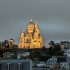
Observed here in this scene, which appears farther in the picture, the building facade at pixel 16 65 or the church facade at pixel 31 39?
the church facade at pixel 31 39

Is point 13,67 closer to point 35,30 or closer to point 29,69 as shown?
point 29,69

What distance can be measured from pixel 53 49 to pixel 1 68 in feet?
335

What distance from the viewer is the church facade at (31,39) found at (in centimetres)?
13212

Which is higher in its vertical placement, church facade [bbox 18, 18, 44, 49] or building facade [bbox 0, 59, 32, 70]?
church facade [bbox 18, 18, 44, 49]

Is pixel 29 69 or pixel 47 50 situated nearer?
pixel 29 69

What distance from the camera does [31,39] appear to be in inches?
5290

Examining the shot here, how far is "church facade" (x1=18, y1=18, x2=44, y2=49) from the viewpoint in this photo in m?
132

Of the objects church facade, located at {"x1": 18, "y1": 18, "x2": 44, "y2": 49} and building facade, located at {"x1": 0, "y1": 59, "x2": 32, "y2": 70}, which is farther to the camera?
church facade, located at {"x1": 18, "y1": 18, "x2": 44, "y2": 49}

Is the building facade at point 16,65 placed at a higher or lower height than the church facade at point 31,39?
lower

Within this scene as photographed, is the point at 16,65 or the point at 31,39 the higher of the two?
the point at 31,39

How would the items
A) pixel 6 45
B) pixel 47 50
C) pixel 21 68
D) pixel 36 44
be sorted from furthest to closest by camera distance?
pixel 6 45, pixel 36 44, pixel 47 50, pixel 21 68

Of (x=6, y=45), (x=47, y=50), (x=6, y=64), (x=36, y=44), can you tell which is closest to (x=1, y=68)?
(x=6, y=64)

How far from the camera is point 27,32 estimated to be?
138 meters

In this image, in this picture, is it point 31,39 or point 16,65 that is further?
point 31,39
